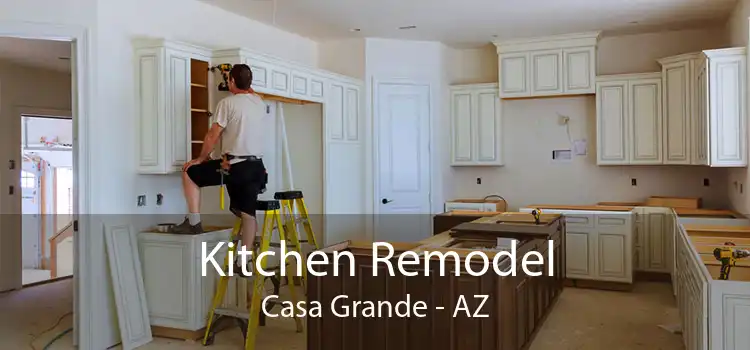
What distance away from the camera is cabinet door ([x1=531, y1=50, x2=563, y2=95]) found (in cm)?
651

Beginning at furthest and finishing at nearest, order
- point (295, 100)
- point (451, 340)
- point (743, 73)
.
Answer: point (295, 100) → point (743, 73) → point (451, 340)

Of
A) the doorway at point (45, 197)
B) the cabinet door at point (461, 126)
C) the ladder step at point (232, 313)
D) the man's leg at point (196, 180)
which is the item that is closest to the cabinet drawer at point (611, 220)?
the cabinet door at point (461, 126)

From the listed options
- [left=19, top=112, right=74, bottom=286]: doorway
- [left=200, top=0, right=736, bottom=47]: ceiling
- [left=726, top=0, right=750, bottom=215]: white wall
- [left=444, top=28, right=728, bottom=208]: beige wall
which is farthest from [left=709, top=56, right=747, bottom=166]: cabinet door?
[left=19, top=112, right=74, bottom=286]: doorway

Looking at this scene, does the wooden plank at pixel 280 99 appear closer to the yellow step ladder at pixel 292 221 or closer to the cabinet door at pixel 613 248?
the yellow step ladder at pixel 292 221

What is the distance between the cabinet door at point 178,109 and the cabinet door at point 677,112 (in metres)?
4.82

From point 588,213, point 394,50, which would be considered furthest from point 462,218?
point 394,50

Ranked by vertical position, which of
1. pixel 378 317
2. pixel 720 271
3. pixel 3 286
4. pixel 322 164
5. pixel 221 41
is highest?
pixel 221 41

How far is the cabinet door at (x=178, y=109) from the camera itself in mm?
4410

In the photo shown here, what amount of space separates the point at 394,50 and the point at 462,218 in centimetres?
244

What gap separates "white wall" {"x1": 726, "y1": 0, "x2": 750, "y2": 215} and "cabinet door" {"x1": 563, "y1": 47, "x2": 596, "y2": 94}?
4.35ft

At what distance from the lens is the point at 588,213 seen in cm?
596

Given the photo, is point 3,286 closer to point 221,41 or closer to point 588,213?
point 221,41

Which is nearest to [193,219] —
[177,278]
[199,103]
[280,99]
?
[177,278]

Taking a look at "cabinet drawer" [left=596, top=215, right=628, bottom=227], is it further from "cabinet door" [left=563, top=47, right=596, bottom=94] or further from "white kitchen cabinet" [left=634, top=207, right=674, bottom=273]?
"cabinet door" [left=563, top=47, right=596, bottom=94]
